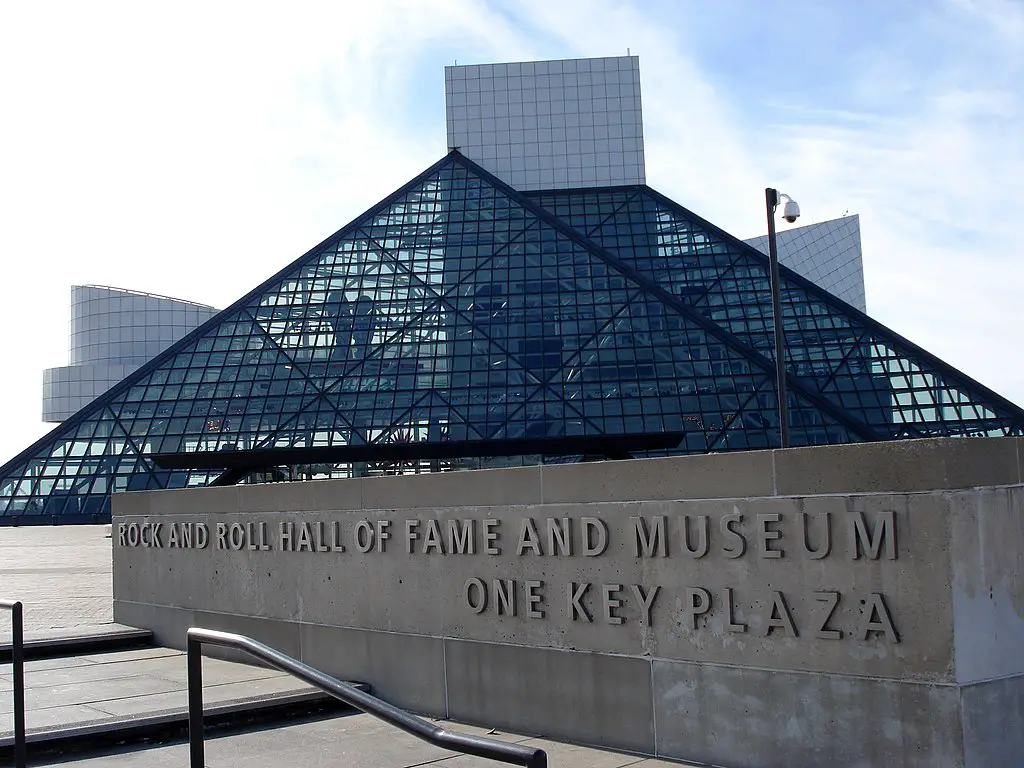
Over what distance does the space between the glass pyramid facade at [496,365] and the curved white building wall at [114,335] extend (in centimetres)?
2658

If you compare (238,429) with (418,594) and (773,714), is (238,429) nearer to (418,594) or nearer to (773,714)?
(418,594)

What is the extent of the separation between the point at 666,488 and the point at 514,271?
34.5 meters

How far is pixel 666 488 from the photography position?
273 inches

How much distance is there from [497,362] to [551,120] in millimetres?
19558

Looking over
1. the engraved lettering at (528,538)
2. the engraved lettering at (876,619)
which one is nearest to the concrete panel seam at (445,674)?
the engraved lettering at (528,538)

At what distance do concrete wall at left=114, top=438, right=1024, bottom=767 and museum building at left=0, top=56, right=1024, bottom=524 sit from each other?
68.5 ft

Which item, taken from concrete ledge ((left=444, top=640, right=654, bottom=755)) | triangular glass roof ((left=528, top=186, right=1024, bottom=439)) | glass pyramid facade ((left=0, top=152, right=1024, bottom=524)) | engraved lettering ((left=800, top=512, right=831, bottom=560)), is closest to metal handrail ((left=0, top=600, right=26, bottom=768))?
concrete ledge ((left=444, top=640, right=654, bottom=755))

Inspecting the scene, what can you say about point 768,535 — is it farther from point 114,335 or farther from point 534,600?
point 114,335

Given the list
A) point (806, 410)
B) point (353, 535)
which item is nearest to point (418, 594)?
point (353, 535)

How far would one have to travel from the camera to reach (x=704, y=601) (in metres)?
6.66

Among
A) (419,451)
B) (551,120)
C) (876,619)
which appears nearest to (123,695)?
(876,619)

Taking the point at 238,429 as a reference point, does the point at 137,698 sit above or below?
below

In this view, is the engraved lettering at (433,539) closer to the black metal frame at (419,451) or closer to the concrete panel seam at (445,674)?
the concrete panel seam at (445,674)

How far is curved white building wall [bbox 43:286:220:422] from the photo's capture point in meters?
65.8
